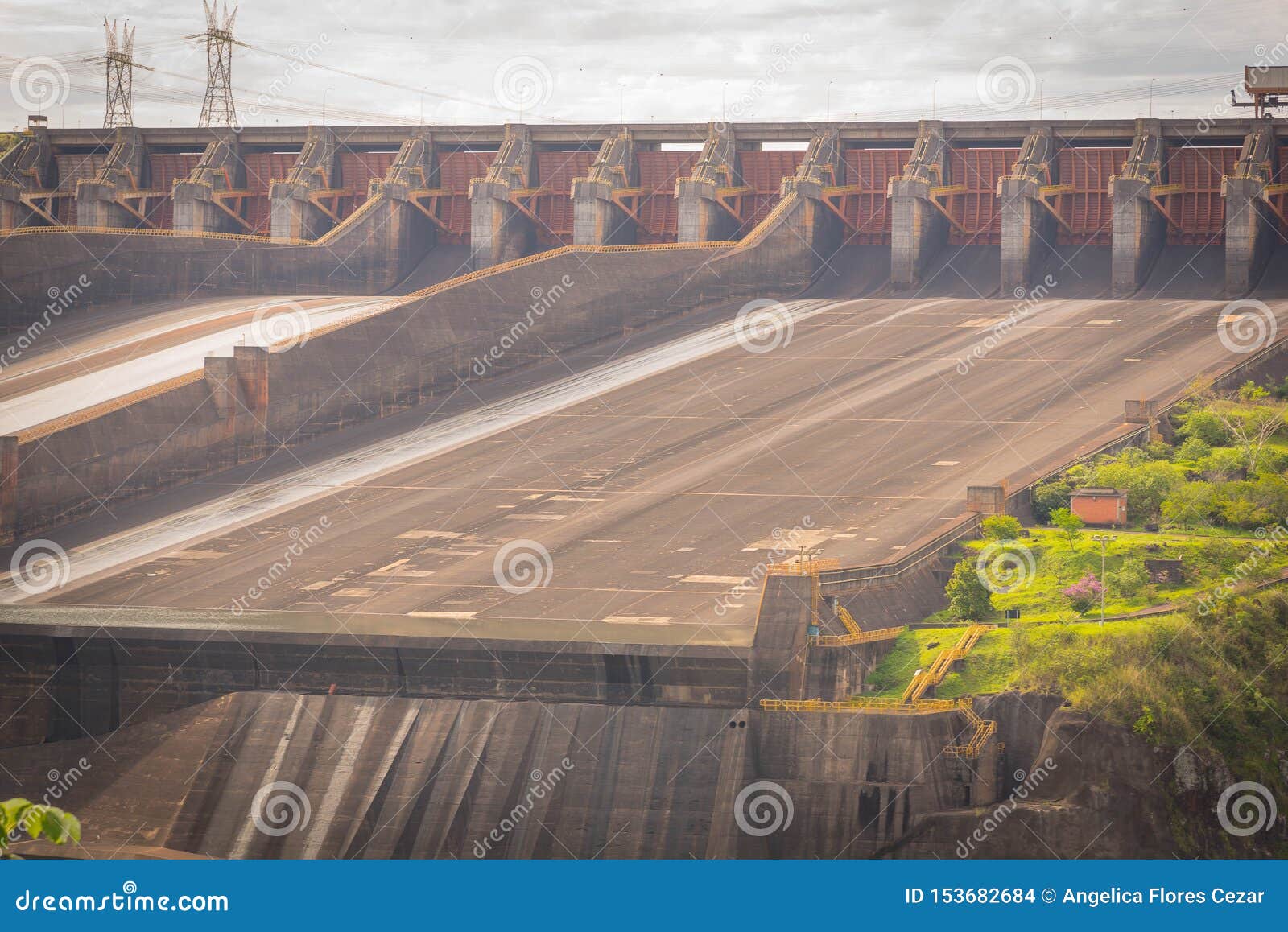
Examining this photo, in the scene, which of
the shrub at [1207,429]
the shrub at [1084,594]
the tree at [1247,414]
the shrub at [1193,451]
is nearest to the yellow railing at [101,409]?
the shrub at [1084,594]

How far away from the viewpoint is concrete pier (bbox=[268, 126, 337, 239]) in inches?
3088

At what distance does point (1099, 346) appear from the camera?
58.6 meters

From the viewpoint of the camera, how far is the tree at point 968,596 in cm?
3747

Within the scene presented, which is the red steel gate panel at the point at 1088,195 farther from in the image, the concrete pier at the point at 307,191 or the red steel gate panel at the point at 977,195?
the concrete pier at the point at 307,191

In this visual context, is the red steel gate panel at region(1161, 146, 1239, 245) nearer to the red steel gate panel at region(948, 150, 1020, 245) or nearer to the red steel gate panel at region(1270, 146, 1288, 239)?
the red steel gate panel at region(1270, 146, 1288, 239)

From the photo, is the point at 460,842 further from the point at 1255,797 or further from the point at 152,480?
the point at 152,480

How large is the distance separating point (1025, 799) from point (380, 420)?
3115 cm

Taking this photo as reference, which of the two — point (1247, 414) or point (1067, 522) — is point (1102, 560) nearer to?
point (1067, 522)

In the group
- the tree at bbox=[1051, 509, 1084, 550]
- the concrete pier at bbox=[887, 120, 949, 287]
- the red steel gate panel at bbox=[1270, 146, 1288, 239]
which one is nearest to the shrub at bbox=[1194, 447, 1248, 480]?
the tree at bbox=[1051, 509, 1084, 550]

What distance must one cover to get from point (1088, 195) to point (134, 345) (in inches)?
1541

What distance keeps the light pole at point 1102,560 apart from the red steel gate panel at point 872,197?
117ft

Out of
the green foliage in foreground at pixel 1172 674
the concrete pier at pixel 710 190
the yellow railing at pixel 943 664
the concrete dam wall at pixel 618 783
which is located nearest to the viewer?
the concrete dam wall at pixel 618 783

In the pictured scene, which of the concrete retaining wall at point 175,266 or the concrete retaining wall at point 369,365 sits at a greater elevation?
the concrete retaining wall at point 175,266

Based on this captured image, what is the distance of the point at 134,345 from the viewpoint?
6103cm
